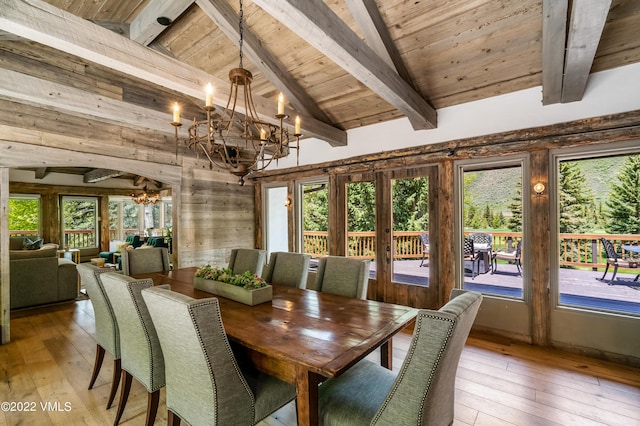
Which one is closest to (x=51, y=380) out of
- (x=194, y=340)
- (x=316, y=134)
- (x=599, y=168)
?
(x=194, y=340)

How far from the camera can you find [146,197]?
9.16 m

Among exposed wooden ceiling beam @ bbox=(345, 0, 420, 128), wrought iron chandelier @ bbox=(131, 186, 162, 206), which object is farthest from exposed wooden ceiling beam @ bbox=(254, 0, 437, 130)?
wrought iron chandelier @ bbox=(131, 186, 162, 206)

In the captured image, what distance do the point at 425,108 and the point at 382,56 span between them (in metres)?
0.97

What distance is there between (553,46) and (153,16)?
3.79 meters

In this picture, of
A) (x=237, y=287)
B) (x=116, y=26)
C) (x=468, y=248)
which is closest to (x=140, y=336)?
(x=237, y=287)

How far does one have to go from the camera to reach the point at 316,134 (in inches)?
171

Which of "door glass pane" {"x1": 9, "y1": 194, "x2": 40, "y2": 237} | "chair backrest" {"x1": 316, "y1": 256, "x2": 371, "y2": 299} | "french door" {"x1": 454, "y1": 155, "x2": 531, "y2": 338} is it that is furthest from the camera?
"door glass pane" {"x1": 9, "y1": 194, "x2": 40, "y2": 237}

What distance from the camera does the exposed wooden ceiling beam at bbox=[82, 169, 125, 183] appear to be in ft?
24.3

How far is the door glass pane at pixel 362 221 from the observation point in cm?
462

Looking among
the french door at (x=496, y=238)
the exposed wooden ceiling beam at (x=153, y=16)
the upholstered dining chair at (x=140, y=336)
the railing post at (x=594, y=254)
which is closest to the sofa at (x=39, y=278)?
the exposed wooden ceiling beam at (x=153, y=16)

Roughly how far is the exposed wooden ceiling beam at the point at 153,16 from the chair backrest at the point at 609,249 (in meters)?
4.99

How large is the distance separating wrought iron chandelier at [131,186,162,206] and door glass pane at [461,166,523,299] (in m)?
9.07

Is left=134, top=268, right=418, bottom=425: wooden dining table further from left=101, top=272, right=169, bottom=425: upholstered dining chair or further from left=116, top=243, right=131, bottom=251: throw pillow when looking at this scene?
left=116, top=243, right=131, bottom=251: throw pillow

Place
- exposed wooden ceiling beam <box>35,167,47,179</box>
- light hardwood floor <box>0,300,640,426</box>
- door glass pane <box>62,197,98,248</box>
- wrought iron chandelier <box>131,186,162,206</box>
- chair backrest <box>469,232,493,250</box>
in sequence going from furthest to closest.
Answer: wrought iron chandelier <box>131,186,162,206</box> < door glass pane <box>62,197,98,248</box> < exposed wooden ceiling beam <box>35,167,47,179</box> < chair backrest <box>469,232,493,250</box> < light hardwood floor <box>0,300,640,426</box>
